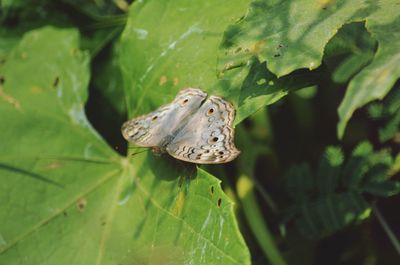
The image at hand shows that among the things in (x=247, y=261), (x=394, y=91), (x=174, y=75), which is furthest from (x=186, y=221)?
(x=394, y=91)

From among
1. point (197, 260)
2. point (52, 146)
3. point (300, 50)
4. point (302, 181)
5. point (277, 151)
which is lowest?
point (277, 151)

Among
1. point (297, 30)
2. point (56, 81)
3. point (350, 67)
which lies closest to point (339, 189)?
point (350, 67)

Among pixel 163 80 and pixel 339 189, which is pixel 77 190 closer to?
pixel 163 80

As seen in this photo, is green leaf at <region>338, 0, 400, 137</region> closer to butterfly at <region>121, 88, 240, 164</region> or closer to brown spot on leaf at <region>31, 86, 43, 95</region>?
butterfly at <region>121, 88, 240, 164</region>

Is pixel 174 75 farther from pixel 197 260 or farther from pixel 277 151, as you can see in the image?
pixel 277 151

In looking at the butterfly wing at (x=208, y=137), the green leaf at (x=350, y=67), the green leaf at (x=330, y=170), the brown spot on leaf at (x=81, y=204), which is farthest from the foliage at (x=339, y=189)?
the brown spot on leaf at (x=81, y=204)

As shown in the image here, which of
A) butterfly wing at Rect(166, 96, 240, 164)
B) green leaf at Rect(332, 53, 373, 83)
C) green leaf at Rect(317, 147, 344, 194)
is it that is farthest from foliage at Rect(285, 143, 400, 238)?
butterfly wing at Rect(166, 96, 240, 164)

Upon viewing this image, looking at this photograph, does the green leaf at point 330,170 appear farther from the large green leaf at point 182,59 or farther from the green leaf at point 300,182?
the large green leaf at point 182,59
